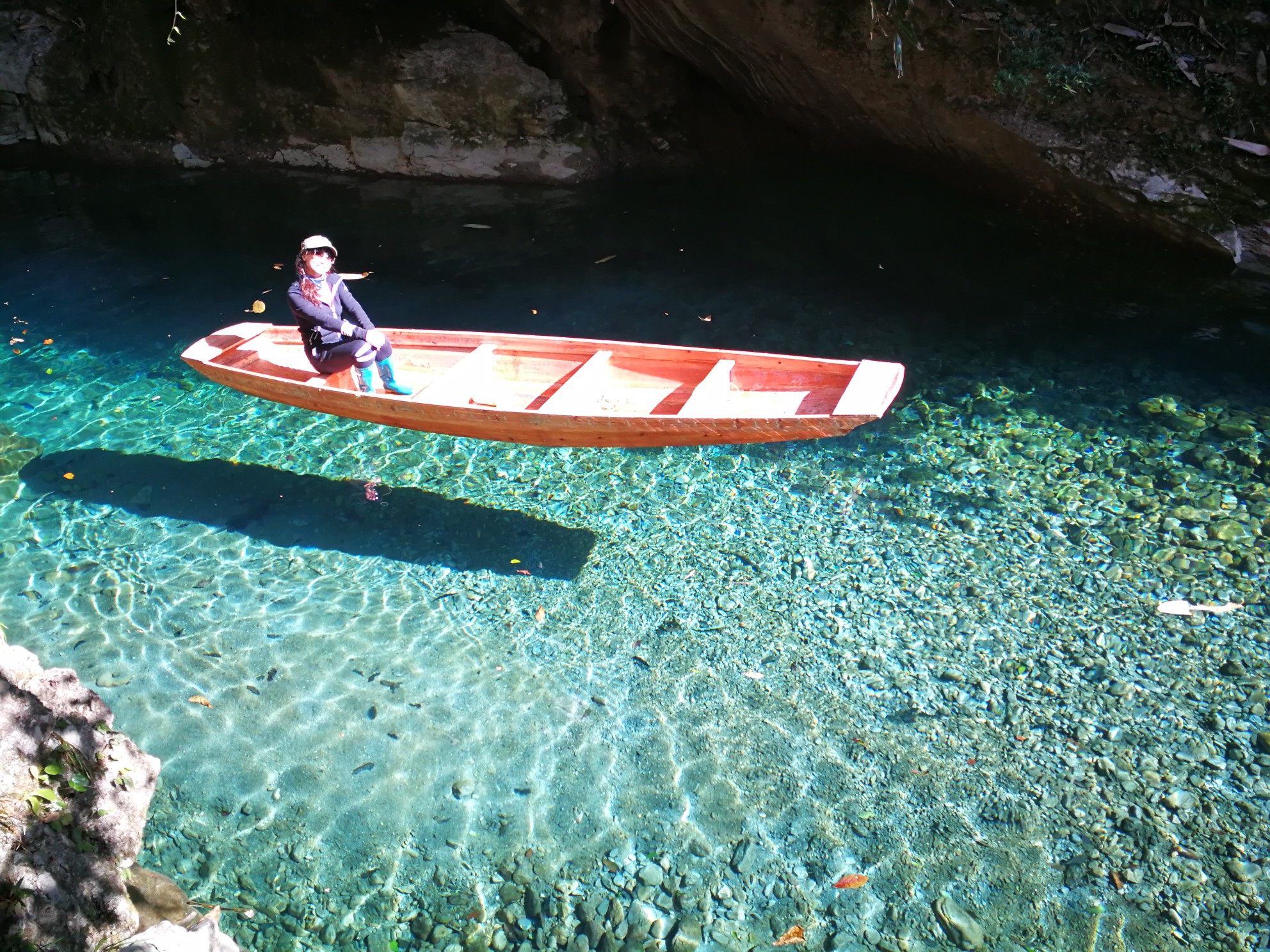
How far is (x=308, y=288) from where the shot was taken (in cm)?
700

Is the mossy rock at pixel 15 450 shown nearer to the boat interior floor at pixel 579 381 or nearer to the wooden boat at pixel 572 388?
the wooden boat at pixel 572 388

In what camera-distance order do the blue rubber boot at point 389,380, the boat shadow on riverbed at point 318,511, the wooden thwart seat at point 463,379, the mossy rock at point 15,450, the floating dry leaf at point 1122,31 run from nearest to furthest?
the boat shadow on riverbed at point 318,511 → the wooden thwart seat at point 463,379 → the blue rubber boot at point 389,380 → the mossy rock at point 15,450 → the floating dry leaf at point 1122,31

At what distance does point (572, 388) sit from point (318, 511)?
231 cm

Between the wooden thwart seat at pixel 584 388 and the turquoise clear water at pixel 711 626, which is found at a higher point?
the wooden thwart seat at pixel 584 388

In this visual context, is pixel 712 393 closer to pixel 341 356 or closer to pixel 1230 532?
pixel 341 356

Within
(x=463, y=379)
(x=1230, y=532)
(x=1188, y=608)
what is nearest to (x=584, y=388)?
(x=463, y=379)

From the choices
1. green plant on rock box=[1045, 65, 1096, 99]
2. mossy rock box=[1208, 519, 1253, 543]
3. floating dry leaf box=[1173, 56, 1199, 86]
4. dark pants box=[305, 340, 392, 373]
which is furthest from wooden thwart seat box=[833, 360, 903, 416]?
floating dry leaf box=[1173, 56, 1199, 86]

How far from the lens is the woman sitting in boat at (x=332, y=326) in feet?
22.9

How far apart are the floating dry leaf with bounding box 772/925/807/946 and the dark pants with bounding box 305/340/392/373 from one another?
16.3ft

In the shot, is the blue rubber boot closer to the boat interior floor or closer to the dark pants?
the dark pants

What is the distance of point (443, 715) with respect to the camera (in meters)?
5.65

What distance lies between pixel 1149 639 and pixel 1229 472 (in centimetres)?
217

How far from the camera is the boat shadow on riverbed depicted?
6.97 metres

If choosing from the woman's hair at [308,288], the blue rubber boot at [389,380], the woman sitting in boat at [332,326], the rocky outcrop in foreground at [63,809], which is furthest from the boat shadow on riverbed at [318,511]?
the rocky outcrop in foreground at [63,809]
